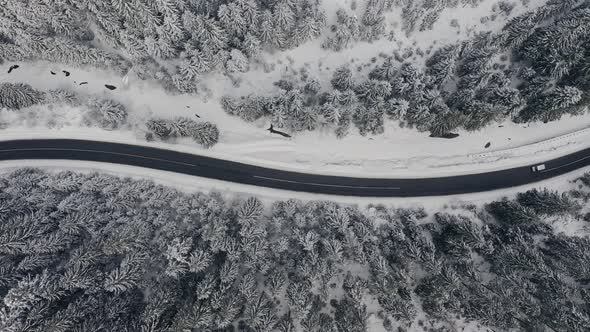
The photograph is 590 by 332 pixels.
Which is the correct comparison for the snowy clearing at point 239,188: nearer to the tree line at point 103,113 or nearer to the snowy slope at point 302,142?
the snowy slope at point 302,142

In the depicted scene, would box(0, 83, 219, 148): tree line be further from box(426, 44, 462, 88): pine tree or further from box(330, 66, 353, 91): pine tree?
box(426, 44, 462, 88): pine tree

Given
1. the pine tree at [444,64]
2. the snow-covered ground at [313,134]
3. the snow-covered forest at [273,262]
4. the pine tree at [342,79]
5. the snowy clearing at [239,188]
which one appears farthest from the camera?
the snow-covered ground at [313,134]

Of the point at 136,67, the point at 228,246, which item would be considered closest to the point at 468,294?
the point at 228,246

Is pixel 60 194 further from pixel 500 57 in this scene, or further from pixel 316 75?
pixel 500 57

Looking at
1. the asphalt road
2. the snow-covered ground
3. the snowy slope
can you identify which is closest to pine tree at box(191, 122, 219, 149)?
the snow-covered ground

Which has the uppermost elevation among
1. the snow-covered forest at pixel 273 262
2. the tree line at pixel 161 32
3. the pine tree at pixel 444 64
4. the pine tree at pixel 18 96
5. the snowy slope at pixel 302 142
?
the tree line at pixel 161 32

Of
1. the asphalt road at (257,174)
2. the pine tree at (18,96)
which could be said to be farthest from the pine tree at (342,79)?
the pine tree at (18,96)
